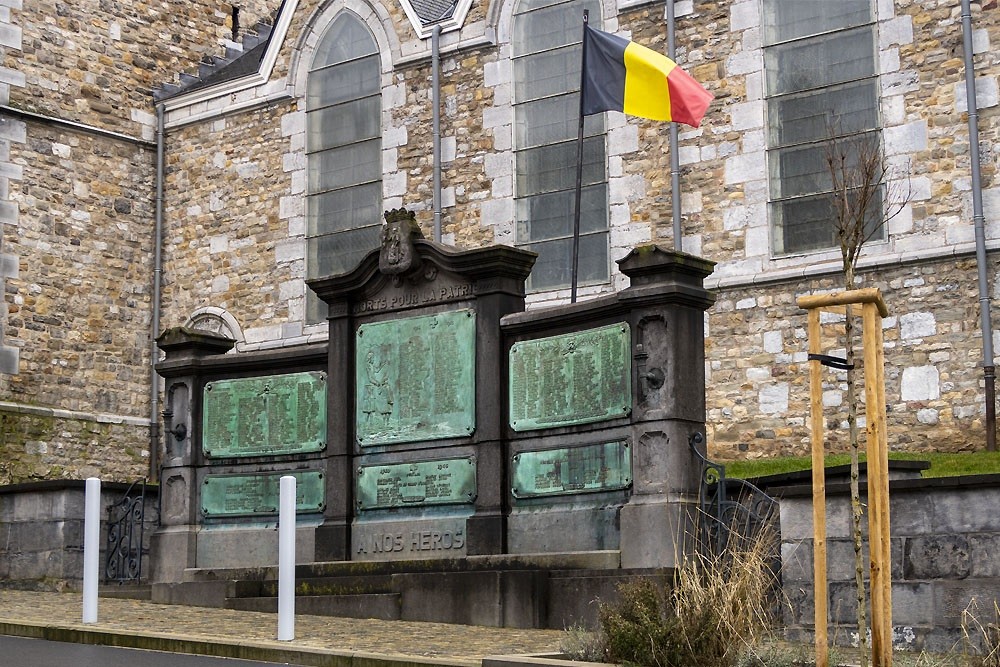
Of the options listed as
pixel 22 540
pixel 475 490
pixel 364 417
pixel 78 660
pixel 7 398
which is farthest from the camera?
pixel 7 398

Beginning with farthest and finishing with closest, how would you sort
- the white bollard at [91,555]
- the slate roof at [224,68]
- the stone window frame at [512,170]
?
the slate roof at [224,68] → the stone window frame at [512,170] → the white bollard at [91,555]

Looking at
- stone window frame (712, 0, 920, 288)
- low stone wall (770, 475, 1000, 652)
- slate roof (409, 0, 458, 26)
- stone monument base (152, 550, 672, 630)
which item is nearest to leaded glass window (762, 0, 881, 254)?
stone window frame (712, 0, 920, 288)

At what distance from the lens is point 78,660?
9.86 metres

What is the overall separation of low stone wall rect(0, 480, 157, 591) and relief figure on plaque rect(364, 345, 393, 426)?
4050mm

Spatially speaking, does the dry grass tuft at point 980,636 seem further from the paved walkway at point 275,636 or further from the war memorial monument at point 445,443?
the paved walkway at point 275,636

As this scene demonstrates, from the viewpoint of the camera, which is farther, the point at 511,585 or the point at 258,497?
the point at 258,497

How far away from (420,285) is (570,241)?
772 centimetres

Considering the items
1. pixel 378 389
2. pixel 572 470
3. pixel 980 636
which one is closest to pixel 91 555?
pixel 378 389

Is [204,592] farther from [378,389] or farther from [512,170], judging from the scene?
[512,170]

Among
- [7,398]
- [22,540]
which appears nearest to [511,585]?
[22,540]

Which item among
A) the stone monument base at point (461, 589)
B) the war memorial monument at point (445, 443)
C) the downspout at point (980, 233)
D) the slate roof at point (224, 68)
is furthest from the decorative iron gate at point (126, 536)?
the slate roof at point (224, 68)

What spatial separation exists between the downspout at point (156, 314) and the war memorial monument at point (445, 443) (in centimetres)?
993

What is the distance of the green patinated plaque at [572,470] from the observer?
1234 cm

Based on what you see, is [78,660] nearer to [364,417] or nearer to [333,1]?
[364,417]
